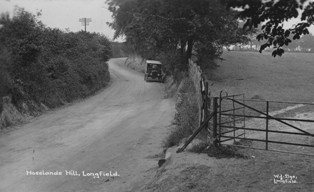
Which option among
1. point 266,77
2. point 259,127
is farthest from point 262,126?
point 266,77

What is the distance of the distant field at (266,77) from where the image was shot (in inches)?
1067

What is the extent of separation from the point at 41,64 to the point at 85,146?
46.8ft

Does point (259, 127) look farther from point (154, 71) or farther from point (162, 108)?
point (154, 71)

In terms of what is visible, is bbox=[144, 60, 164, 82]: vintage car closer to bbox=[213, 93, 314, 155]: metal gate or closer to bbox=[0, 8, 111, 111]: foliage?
bbox=[0, 8, 111, 111]: foliage

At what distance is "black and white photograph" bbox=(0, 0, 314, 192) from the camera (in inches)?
339

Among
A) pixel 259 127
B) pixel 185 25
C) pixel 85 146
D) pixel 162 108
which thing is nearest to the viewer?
pixel 259 127

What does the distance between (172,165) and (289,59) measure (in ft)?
156

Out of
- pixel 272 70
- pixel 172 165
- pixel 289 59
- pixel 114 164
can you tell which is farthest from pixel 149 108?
pixel 289 59

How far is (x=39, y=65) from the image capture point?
2805cm

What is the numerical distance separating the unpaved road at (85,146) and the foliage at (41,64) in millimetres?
2248

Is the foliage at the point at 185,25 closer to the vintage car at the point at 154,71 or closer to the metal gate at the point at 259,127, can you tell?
the vintage car at the point at 154,71

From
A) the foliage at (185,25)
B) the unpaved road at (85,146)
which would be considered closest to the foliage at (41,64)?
the unpaved road at (85,146)

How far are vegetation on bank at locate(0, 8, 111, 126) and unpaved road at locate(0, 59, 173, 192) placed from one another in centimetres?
211

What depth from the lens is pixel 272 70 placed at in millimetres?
43250
